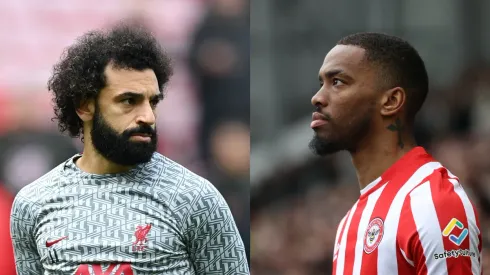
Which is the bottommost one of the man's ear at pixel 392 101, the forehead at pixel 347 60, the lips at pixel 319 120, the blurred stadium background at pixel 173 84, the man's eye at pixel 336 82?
the lips at pixel 319 120

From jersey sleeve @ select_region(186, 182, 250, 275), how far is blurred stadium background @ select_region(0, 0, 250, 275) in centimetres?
260

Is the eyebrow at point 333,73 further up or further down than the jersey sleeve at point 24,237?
further up

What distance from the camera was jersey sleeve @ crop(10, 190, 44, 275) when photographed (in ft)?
11.2

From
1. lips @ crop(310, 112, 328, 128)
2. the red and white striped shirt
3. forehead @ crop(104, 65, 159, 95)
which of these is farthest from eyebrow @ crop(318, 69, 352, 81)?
forehead @ crop(104, 65, 159, 95)

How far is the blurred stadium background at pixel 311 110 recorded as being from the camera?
536 cm

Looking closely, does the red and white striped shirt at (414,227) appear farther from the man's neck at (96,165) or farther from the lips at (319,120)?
the man's neck at (96,165)

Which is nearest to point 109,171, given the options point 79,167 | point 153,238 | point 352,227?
point 79,167

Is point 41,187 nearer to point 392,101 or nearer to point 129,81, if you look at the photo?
point 129,81

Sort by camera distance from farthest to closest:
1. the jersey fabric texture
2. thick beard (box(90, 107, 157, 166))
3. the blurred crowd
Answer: the blurred crowd
thick beard (box(90, 107, 157, 166))
the jersey fabric texture

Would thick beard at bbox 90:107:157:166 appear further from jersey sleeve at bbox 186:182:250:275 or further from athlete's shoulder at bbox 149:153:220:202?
jersey sleeve at bbox 186:182:250:275

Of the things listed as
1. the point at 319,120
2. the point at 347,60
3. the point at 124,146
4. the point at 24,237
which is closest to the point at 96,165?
the point at 124,146

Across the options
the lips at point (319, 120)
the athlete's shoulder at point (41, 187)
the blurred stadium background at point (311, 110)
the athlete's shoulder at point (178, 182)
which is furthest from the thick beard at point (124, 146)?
the blurred stadium background at point (311, 110)

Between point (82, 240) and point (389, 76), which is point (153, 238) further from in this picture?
point (389, 76)

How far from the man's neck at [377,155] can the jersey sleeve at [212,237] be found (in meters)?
0.53
